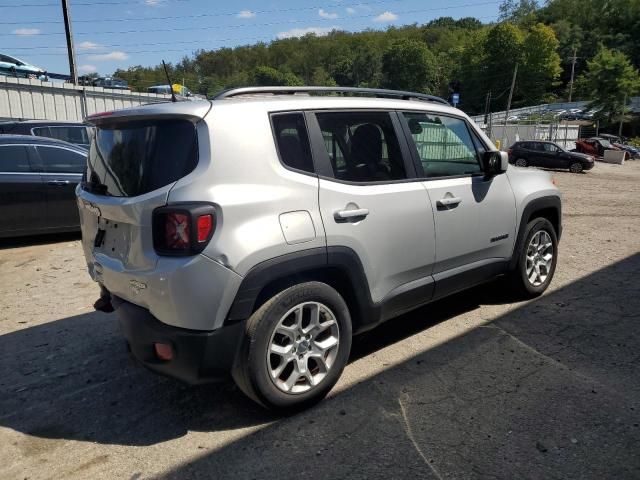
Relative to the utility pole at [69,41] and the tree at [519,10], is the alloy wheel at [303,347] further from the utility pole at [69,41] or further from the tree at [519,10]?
the tree at [519,10]

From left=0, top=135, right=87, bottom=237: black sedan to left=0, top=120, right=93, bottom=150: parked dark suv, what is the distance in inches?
120

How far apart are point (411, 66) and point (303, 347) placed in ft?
419

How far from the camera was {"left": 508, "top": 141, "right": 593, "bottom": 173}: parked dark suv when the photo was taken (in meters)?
25.4

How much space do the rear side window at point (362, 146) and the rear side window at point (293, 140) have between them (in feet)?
0.50

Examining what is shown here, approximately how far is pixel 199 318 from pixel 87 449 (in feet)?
3.25

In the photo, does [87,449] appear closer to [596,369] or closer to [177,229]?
[177,229]

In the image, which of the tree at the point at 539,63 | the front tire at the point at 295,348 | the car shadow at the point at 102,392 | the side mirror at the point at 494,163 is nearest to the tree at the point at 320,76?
the tree at the point at 539,63

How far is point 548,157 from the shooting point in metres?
26.3

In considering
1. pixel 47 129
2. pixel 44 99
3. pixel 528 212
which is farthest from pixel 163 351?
pixel 44 99

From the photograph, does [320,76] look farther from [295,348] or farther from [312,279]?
[295,348]

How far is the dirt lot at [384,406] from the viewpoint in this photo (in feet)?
8.48

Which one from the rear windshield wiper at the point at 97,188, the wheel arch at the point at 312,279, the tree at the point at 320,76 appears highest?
the tree at the point at 320,76

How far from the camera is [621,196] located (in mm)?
15188

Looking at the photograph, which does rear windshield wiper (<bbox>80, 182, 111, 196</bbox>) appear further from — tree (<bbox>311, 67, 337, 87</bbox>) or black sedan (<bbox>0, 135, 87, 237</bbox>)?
tree (<bbox>311, 67, 337, 87</bbox>)
